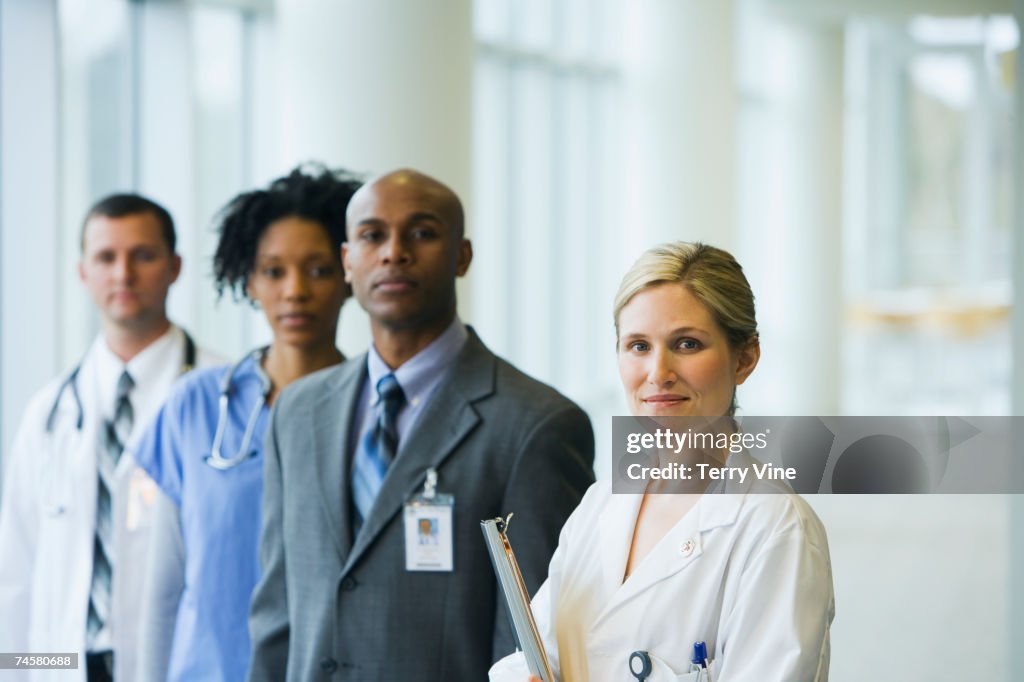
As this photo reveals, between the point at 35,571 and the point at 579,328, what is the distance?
21.0ft

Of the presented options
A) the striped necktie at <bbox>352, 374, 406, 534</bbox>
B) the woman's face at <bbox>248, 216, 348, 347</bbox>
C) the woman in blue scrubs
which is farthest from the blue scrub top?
the striped necktie at <bbox>352, 374, 406, 534</bbox>

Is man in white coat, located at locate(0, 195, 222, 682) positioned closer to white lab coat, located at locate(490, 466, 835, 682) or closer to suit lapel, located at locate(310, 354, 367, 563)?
suit lapel, located at locate(310, 354, 367, 563)

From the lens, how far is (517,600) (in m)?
1.58

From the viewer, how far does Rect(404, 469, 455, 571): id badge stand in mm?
2084

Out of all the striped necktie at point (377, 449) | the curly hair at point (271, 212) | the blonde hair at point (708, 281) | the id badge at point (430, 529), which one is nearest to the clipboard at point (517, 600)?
the blonde hair at point (708, 281)

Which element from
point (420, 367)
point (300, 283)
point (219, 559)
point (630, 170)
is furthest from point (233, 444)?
point (630, 170)

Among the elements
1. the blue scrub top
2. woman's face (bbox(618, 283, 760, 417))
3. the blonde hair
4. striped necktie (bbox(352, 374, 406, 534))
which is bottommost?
the blue scrub top

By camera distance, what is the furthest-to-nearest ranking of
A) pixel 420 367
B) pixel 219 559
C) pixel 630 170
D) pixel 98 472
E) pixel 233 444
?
pixel 630 170
pixel 98 472
pixel 233 444
pixel 219 559
pixel 420 367

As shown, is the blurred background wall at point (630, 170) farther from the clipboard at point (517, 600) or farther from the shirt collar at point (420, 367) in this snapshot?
the shirt collar at point (420, 367)


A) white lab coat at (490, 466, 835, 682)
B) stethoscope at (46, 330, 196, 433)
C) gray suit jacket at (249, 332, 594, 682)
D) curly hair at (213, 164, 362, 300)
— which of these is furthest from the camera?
stethoscope at (46, 330, 196, 433)

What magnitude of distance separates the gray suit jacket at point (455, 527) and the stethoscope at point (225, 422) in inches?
15.7

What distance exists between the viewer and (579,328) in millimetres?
9000

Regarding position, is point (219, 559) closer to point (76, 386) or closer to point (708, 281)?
point (76, 386)

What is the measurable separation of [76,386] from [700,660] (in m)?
2.03
